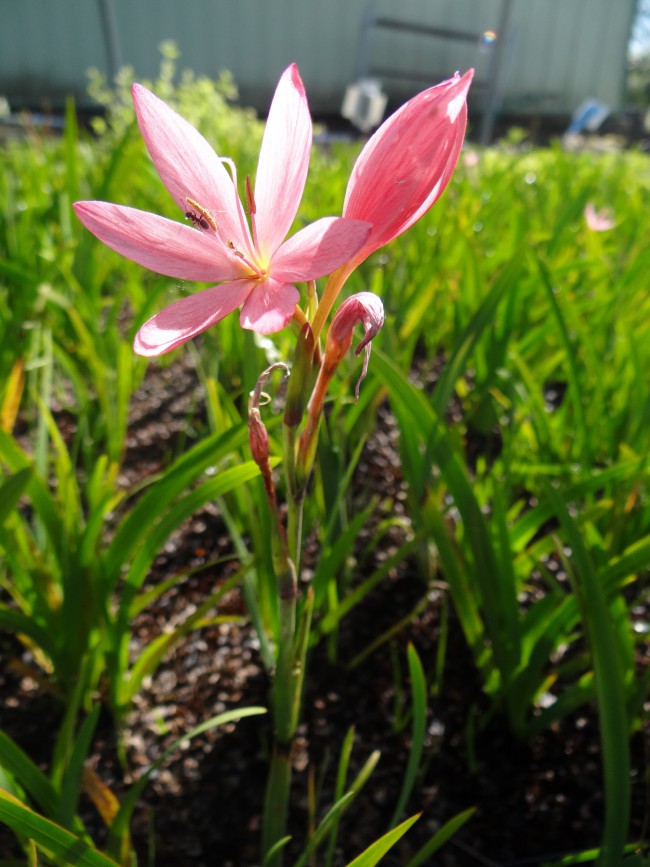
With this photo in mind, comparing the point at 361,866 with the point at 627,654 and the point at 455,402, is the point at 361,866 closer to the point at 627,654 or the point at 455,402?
the point at 627,654

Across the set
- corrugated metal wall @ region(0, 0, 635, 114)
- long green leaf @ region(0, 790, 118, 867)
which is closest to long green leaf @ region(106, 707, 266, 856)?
long green leaf @ region(0, 790, 118, 867)

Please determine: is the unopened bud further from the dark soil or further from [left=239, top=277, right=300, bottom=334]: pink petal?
the dark soil

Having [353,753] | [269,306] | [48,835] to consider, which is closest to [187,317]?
[269,306]

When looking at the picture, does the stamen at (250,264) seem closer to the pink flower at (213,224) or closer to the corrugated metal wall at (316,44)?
the pink flower at (213,224)

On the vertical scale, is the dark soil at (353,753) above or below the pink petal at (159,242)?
below

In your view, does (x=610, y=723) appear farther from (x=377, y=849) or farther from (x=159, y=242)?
(x=159, y=242)

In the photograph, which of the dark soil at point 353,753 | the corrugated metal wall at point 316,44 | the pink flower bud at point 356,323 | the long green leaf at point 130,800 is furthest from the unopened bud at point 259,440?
the corrugated metal wall at point 316,44
